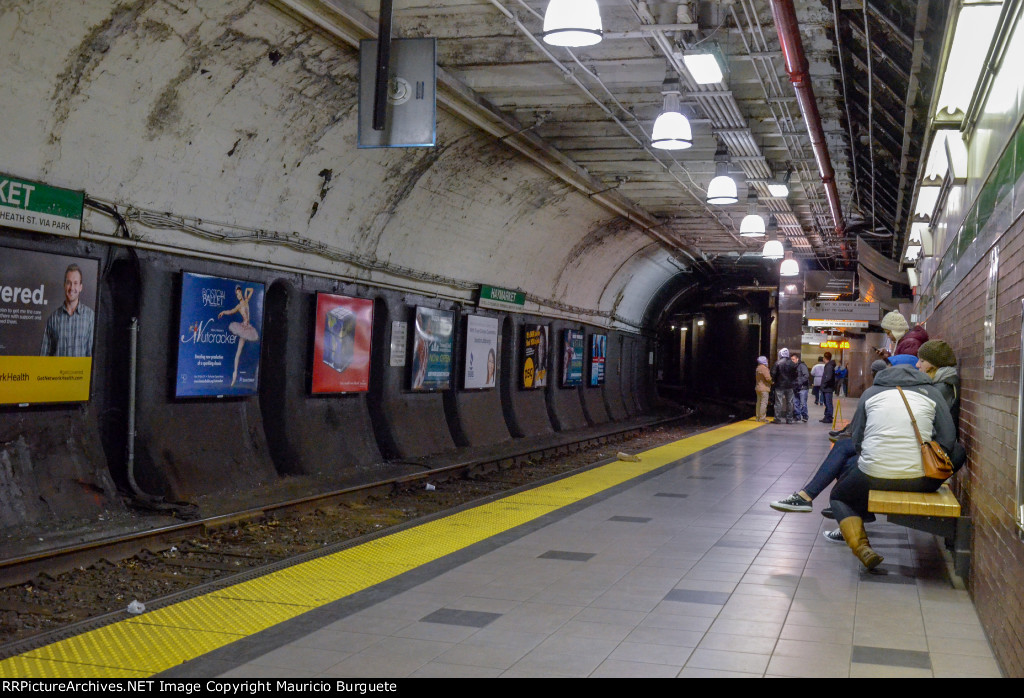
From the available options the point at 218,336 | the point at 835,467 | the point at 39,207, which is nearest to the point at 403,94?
the point at 39,207

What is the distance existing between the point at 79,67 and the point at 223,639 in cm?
482

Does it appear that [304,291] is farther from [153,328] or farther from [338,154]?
[153,328]

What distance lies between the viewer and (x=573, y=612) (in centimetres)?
551

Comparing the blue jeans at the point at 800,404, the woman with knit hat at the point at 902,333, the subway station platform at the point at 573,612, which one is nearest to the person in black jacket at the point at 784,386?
the blue jeans at the point at 800,404

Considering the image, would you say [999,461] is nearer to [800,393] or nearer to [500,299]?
[500,299]

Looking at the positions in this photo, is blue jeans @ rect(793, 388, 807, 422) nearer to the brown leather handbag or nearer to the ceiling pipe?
the ceiling pipe

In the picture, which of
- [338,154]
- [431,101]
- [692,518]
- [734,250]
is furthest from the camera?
[734,250]

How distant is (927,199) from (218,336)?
7721 mm

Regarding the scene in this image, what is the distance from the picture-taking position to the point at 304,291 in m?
11.6

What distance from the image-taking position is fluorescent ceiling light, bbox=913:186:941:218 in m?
10.4

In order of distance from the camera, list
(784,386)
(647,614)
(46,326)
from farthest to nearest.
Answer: (784,386), (46,326), (647,614)

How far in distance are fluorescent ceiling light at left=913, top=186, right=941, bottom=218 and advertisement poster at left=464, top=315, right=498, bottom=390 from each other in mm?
7226
